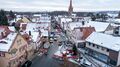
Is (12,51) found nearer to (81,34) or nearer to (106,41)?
(106,41)

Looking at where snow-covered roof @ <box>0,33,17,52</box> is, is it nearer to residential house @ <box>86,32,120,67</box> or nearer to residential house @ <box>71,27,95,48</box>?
residential house @ <box>86,32,120,67</box>

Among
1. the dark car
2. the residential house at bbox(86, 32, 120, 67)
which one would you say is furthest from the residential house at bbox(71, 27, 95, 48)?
the dark car

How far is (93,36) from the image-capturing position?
3816 centimetres

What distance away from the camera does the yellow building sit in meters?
28.4

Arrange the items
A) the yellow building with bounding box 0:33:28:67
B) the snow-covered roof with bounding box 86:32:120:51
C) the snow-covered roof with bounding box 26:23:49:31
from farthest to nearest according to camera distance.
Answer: the snow-covered roof with bounding box 26:23:49:31 → the snow-covered roof with bounding box 86:32:120:51 → the yellow building with bounding box 0:33:28:67

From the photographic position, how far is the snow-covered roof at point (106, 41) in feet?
103

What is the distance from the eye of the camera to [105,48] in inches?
1278

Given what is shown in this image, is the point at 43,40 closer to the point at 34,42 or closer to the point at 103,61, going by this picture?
the point at 34,42

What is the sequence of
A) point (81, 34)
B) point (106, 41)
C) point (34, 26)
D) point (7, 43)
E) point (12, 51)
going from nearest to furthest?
point (12, 51)
point (7, 43)
point (106, 41)
point (81, 34)
point (34, 26)

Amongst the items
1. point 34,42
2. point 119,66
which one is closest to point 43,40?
point 34,42

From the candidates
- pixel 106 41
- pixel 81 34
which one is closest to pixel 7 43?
pixel 106 41

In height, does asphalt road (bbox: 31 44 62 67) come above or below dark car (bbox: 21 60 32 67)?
below

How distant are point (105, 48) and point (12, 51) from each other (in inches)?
596

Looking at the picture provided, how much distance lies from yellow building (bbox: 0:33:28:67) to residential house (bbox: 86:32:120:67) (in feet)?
41.3
